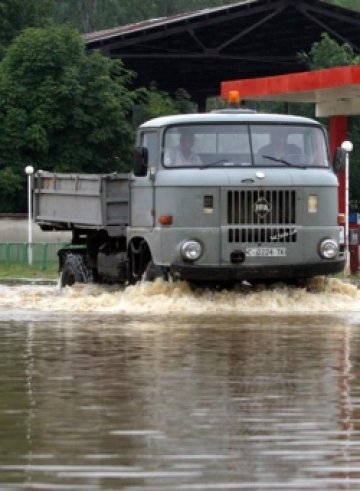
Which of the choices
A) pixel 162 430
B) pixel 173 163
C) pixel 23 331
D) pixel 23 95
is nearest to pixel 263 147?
pixel 173 163

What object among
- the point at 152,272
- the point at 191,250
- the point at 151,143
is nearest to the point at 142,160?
the point at 151,143

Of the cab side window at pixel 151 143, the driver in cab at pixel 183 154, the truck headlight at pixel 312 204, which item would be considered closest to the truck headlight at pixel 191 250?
the driver in cab at pixel 183 154

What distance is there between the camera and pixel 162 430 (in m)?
9.66

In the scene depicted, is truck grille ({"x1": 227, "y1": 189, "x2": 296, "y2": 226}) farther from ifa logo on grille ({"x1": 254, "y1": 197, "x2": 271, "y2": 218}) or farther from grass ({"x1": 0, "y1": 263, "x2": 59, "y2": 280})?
grass ({"x1": 0, "y1": 263, "x2": 59, "y2": 280})

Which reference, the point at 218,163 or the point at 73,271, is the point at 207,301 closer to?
the point at 218,163

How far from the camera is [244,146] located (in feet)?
71.0

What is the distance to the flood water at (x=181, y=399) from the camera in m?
8.34

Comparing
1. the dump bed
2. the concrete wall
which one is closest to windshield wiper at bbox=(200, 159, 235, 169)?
the dump bed

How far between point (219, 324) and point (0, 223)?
92.4 ft

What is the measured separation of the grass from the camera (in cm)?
3290

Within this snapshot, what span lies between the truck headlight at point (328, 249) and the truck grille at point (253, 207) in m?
0.66

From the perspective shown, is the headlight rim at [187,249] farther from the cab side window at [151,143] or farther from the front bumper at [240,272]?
the cab side window at [151,143]

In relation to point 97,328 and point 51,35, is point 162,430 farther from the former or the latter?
point 51,35

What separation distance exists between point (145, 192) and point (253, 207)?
5.50 feet
